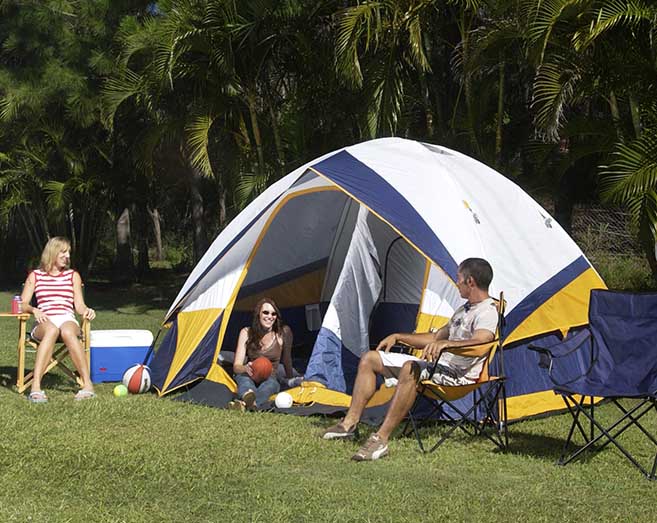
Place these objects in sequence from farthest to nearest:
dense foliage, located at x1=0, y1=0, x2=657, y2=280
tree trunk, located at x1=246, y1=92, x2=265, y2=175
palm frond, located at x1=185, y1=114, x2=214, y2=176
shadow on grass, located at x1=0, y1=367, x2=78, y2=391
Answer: tree trunk, located at x1=246, y1=92, x2=265, y2=175, palm frond, located at x1=185, y1=114, x2=214, y2=176, dense foliage, located at x1=0, y1=0, x2=657, y2=280, shadow on grass, located at x1=0, y1=367, x2=78, y2=391

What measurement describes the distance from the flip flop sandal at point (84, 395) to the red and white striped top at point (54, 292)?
23.6 inches

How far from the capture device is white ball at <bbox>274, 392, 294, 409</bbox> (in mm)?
6582

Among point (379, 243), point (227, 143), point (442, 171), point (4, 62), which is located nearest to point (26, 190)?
point (4, 62)

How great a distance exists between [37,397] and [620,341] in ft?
12.1

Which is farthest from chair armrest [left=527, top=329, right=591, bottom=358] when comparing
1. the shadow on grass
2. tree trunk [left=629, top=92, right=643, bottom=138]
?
tree trunk [left=629, top=92, right=643, bottom=138]

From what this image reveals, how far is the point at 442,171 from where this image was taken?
22.9ft

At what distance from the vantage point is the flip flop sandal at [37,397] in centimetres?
663

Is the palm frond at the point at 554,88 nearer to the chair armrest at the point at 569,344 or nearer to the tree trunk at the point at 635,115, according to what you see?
the tree trunk at the point at 635,115

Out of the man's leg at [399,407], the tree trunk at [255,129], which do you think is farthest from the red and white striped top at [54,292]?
the tree trunk at [255,129]

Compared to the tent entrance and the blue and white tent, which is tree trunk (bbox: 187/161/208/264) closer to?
the tent entrance

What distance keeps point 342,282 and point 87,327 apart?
1866mm

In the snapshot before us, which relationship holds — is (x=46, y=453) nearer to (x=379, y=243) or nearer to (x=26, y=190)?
(x=379, y=243)

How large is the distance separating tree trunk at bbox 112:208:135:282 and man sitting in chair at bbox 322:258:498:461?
16.4 m

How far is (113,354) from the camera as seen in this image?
7652 mm
